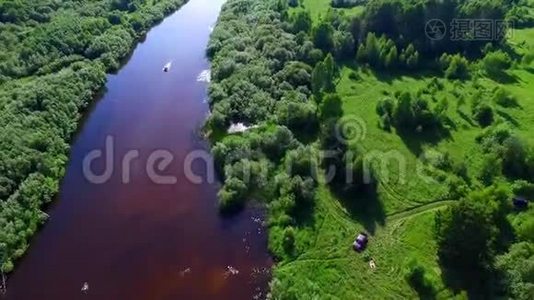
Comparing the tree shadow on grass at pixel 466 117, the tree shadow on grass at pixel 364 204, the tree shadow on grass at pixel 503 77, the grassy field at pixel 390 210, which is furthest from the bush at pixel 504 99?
the tree shadow on grass at pixel 364 204

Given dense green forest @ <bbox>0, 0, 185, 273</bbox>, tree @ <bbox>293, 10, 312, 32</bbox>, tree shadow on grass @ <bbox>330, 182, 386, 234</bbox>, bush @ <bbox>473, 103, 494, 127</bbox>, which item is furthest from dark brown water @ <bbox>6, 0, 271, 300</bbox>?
bush @ <bbox>473, 103, 494, 127</bbox>

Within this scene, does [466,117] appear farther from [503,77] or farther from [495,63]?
[495,63]

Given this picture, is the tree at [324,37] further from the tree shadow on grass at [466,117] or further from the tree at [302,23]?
the tree shadow on grass at [466,117]

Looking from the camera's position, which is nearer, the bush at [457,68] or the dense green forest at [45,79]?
the dense green forest at [45,79]

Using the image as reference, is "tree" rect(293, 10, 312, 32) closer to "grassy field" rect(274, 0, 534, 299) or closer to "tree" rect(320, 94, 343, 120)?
"grassy field" rect(274, 0, 534, 299)

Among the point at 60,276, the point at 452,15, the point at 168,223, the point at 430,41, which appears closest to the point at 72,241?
the point at 60,276

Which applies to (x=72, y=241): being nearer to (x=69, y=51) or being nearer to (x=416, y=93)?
(x=69, y=51)
